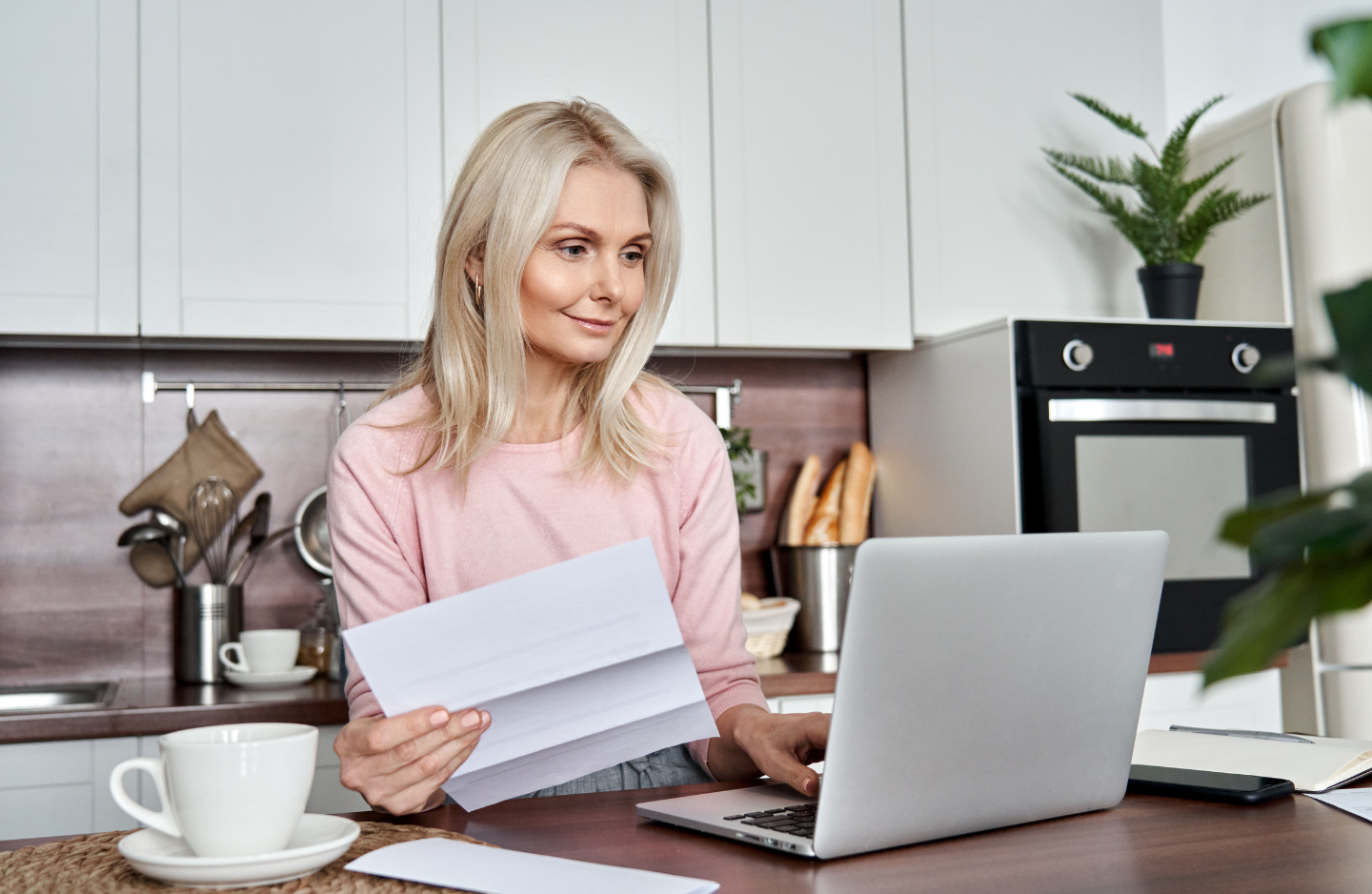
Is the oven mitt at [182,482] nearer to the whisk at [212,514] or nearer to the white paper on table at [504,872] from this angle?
the whisk at [212,514]

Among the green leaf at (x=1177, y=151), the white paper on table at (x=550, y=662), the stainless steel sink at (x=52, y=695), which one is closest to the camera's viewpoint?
the white paper on table at (x=550, y=662)

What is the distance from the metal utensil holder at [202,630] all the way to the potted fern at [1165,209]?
1.81m

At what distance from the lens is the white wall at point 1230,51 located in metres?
2.81

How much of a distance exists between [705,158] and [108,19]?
1.06 meters

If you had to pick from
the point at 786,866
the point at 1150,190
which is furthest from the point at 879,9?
the point at 786,866

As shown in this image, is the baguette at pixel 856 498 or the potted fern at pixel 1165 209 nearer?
the potted fern at pixel 1165 209

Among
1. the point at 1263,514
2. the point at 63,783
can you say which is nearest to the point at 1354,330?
the point at 1263,514

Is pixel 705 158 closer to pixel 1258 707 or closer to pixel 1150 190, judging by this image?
pixel 1150 190

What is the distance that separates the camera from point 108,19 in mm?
1992

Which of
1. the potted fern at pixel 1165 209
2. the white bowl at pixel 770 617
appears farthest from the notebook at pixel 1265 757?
the potted fern at pixel 1165 209

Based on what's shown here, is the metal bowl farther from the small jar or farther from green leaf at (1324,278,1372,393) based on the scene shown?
green leaf at (1324,278,1372,393)

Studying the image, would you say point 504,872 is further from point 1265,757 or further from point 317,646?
point 317,646

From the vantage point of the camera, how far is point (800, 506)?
8.11ft

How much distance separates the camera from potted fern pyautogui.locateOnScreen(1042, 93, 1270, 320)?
2277 mm
